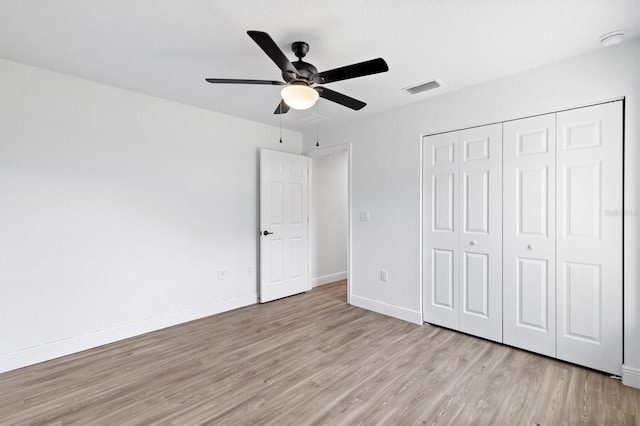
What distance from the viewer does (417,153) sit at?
3334mm

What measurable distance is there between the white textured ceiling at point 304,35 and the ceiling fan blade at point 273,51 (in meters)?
0.30

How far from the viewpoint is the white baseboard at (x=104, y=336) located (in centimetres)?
246

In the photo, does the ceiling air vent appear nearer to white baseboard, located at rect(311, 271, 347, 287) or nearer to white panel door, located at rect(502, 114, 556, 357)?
white panel door, located at rect(502, 114, 556, 357)

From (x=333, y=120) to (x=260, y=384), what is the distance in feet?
10.5

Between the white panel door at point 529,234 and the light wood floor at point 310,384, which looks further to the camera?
the white panel door at point 529,234

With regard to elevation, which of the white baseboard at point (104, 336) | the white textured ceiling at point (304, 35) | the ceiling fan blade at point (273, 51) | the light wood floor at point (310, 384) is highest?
the white textured ceiling at point (304, 35)

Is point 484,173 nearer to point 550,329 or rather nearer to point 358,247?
point 550,329

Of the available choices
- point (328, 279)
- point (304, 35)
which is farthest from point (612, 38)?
point (328, 279)

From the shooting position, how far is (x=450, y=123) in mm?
3092

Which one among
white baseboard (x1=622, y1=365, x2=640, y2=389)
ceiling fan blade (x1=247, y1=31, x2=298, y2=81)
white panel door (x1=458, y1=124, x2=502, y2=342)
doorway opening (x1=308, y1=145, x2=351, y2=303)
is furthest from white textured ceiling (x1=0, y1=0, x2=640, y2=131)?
white baseboard (x1=622, y1=365, x2=640, y2=389)

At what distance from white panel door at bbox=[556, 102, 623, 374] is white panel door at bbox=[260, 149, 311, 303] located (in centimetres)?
305

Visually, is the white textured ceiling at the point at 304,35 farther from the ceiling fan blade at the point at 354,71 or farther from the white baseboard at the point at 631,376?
the white baseboard at the point at 631,376

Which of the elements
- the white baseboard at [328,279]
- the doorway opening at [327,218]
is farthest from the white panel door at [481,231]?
the white baseboard at [328,279]

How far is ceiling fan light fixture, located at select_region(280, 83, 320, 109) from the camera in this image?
2.07 m
